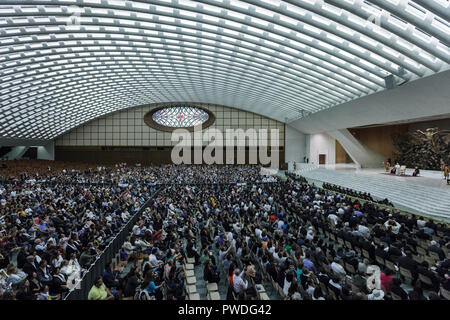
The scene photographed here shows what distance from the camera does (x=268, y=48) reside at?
20562 mm

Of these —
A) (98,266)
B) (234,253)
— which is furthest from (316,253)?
(98,266)

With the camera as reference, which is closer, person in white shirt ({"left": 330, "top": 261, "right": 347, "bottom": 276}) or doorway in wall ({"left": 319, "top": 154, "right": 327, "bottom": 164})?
person in white shirt ({"left": 330, "top": 261, "right": 347, "bottom": 276})

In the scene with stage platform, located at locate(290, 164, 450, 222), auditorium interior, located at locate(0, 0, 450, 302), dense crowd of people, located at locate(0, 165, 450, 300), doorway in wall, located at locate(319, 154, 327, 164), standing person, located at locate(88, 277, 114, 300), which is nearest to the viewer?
standing person, located at locate(88, 277, 114, 300)

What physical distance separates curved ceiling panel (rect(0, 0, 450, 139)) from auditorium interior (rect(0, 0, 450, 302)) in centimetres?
12

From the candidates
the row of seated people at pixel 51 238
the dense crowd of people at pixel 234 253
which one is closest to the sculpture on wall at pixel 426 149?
the dense crowd of people at pixel 234 253

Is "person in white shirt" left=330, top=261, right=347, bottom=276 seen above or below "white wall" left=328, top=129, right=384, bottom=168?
below

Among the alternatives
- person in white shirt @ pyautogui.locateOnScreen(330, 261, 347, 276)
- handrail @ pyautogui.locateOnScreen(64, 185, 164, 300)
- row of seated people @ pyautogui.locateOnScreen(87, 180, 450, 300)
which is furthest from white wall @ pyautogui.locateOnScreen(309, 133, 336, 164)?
person in white shirt @ pyautogui.locateOnScreen(330, 261, 347, 276)

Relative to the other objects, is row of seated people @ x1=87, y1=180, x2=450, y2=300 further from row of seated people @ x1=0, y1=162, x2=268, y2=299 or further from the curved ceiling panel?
the curved ceiling panel

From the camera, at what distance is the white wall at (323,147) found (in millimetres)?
46500

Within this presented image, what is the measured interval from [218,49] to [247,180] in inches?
492

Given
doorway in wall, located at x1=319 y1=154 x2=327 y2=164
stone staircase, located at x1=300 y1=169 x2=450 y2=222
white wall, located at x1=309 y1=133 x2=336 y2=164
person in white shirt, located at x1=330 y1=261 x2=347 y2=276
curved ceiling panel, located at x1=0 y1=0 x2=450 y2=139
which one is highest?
curved ceiling panel, located at x1=0 y1=0 x2=450 y2=139

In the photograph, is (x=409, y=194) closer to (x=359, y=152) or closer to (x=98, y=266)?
(x=359, y=152)

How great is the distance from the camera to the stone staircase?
51.6 feet

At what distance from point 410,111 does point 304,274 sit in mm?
20284
